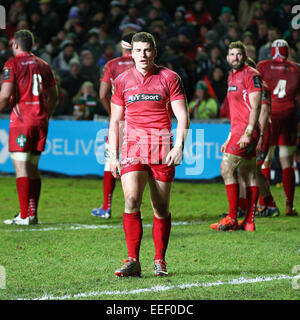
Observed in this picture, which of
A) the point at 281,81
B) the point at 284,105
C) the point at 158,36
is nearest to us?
the point at 281,81

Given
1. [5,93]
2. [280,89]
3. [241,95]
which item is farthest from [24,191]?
[280,89]

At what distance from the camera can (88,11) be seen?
20188 millimetres

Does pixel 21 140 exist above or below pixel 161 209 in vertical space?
above

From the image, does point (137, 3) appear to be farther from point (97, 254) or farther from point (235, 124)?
point (97, 254)

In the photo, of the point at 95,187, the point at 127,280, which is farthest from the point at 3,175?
the point at 127,280

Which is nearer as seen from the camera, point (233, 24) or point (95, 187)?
point (95, 187)

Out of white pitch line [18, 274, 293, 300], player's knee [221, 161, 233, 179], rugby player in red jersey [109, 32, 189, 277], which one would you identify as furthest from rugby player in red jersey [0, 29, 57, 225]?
white pitch line [18, 274, 293, 300]

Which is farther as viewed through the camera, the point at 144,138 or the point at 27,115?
the point at 27,115

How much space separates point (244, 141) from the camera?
8.55 metres

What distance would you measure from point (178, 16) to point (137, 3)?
157 centimetres

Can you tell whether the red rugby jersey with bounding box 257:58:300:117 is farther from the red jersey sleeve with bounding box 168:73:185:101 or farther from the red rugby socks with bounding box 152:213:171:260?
the red rugby socks with bounding box 152:213:171:260

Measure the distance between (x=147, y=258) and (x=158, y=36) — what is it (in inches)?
448

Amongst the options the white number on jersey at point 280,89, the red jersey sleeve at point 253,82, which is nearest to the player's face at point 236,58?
the red jersey sleeve at point 253,82

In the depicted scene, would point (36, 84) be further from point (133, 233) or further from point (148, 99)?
point (133, 233)
